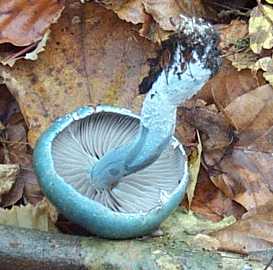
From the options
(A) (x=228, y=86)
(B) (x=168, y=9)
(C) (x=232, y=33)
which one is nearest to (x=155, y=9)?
(B) (x=168, y=9)

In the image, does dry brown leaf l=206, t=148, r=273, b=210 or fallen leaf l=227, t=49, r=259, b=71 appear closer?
dry brown leaf l=206, t=148, r=273, b=210

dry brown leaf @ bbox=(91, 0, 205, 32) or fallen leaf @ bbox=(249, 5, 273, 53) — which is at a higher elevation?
dry brown leaf @ bbox=(91, 0, 205, 32)

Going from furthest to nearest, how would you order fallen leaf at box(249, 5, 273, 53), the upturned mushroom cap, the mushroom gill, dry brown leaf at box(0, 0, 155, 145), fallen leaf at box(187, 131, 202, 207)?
1. fallen leaf at box(249, 5, 273, 53)
2. dry brown leaf at box(0, 0, 155, 145)
3. fallen leaf at box(187, 131, 202, 207)
4. the mushroom gill
5. the upturned mushroom cap

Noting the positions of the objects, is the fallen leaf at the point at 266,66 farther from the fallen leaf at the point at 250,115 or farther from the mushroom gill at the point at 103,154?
the mushroom gill at the point at 103,154

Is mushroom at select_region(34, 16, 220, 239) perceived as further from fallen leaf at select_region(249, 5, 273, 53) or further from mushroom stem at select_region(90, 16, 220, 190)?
fallen leaf at select_region(249, 5, 273, 53)

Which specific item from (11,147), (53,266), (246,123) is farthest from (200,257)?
(11,147)

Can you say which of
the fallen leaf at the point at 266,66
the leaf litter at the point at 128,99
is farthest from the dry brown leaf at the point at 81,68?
the fallen leaf at the point at 266,66

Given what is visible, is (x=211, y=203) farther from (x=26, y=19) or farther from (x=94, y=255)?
(x=26, y=19)

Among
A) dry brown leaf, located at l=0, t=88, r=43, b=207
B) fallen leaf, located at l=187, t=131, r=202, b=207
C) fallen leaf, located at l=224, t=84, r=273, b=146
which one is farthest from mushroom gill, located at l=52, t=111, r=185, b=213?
fallen leaf, located at l=224, t=84, r=273, b=146
